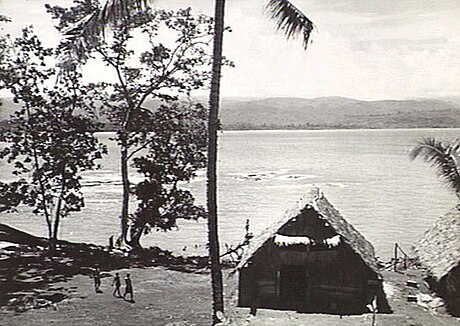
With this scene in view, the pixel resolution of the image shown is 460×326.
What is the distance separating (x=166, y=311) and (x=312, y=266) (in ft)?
3.57

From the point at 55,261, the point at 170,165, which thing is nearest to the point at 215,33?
the point at 170,165

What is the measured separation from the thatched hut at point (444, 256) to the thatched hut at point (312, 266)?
1.36 ft

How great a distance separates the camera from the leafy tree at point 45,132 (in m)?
4.77

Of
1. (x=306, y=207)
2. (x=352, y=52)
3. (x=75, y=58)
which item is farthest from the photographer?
(x=306, y=207)

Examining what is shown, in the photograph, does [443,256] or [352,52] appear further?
[443,256]

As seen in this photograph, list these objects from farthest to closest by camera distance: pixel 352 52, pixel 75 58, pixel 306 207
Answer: pixel 306 207
pixel 352 52
pixel 75 58

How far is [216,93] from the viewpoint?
13.6ft

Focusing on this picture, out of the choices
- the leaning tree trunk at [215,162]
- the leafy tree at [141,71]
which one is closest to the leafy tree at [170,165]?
the leafy tree at [141,71]

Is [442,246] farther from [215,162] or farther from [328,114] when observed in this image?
[215,162]

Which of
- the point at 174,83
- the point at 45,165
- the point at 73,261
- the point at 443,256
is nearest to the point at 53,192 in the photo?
the point at 45,165

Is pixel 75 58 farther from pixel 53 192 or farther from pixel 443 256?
pixel 443 256

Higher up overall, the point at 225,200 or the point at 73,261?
the point at 225,200

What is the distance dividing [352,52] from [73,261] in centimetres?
248

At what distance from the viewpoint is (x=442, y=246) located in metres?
4.95
